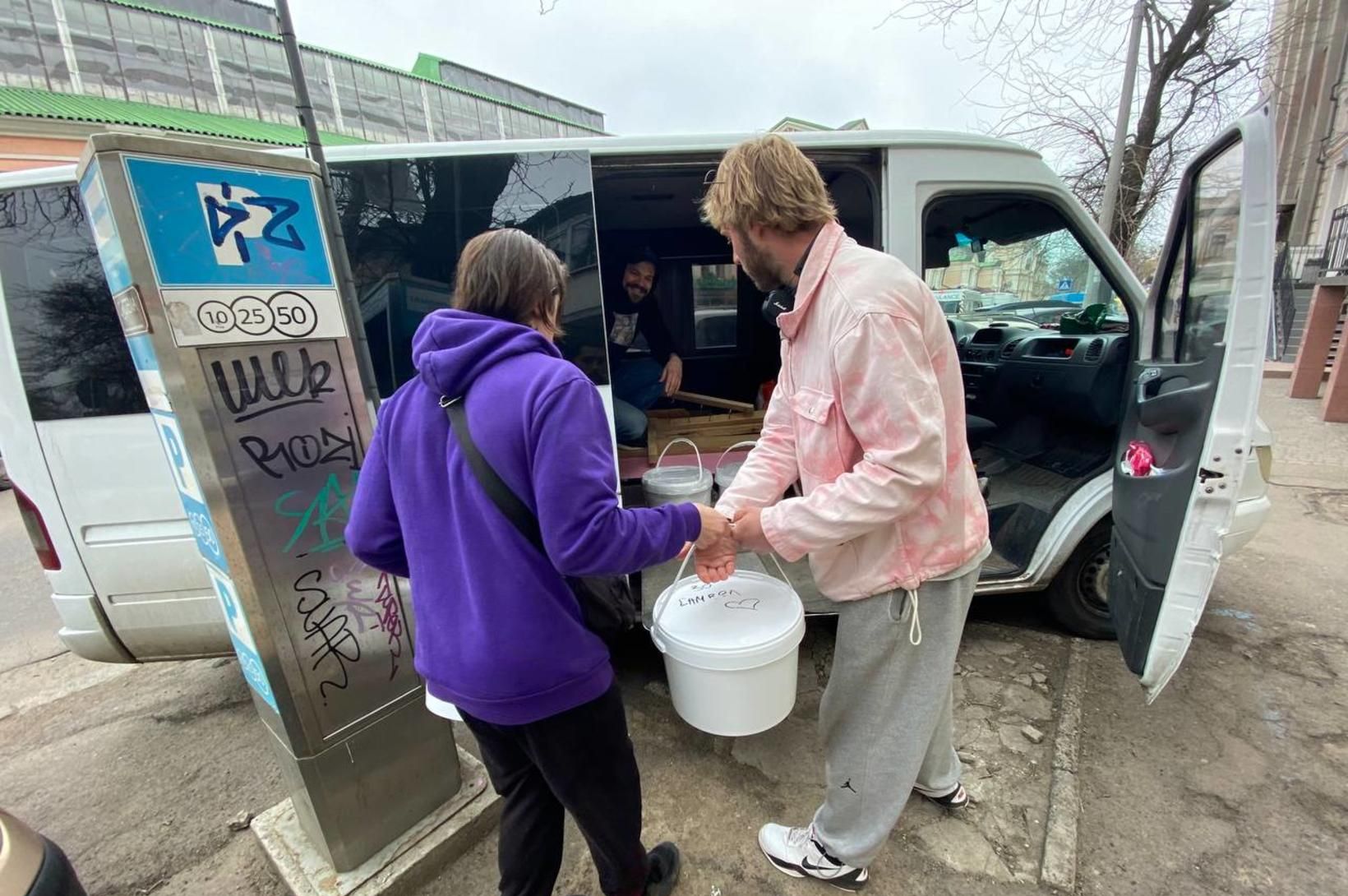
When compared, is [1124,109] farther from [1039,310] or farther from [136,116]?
[136,116]

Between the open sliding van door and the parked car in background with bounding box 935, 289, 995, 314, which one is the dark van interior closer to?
the parked car in background with bounding box 935, 289, 995, 314

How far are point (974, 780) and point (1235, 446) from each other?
1.41 meters

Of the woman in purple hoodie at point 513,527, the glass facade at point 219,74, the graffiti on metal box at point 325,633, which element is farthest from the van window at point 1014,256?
the glass facade at point 219,74

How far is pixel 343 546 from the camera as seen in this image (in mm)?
1692

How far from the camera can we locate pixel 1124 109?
7258mm

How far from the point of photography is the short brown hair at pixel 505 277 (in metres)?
1.24

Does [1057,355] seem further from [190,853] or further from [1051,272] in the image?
[190,853]

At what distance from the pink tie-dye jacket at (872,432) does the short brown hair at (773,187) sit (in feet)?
0.26

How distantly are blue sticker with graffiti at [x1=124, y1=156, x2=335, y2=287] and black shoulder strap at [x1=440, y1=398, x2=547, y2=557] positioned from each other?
2.35ft

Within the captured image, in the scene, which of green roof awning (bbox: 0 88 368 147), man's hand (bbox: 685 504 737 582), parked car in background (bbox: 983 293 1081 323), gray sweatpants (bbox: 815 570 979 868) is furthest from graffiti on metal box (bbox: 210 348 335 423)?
green roof awning (bbox: 0 88 368 147)

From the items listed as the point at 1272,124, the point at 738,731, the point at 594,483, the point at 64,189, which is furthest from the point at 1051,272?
the point at 64,189

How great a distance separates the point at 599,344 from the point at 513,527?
149 centimetres

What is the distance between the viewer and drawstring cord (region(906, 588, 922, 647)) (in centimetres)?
150

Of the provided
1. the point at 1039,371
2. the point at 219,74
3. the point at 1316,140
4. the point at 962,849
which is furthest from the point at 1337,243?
the point at 219,74
